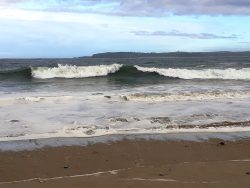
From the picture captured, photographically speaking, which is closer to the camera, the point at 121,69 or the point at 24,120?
the point at 24,120

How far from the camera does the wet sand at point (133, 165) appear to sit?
213 inches

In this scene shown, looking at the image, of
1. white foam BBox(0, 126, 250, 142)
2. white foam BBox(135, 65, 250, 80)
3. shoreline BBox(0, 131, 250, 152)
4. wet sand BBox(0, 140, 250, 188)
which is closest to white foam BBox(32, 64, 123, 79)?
white foam BBox(135, 65, 250, 80)

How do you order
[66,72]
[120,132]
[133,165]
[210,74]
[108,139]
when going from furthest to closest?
1. [66,72]
2. [210,74]
3. [120,132]
4. [108,139]
5. [133,165]

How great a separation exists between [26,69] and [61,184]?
2497cm

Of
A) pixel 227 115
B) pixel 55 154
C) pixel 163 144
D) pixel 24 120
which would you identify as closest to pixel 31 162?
pixel 55 154

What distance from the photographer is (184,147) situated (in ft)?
24.7

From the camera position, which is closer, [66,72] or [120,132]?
[120,132]

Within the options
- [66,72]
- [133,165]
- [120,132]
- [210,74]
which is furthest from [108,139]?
[210,74]

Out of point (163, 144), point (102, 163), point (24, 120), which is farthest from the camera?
point (24, 120)

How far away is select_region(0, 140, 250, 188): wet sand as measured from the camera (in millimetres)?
5406

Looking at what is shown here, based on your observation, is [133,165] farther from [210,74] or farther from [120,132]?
[210,74]

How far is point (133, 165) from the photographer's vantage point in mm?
6523

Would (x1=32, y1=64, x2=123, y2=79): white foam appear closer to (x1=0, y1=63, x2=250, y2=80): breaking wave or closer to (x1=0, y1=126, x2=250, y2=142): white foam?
(x1=0, y1=63, x2=250, y2=80): breaking wave

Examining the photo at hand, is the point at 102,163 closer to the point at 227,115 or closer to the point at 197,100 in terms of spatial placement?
the point at 227,115
